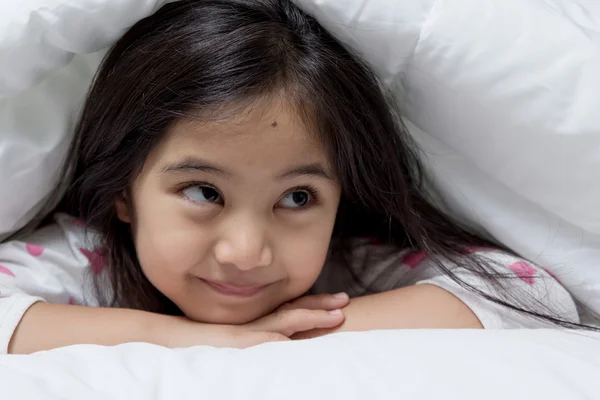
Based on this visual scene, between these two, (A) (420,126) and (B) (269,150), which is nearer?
(B) (269,150)

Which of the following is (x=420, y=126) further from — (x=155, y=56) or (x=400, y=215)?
(x=155, y=56)

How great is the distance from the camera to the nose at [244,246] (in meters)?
0.74

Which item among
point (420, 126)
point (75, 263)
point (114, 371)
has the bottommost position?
point (75, 263)

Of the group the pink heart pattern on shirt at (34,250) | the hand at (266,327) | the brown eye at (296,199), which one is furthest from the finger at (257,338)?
the pink heart pattern on shirt at (34,250)

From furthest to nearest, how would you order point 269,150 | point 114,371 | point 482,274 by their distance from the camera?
point 482,274, point 269,150, point 114,371

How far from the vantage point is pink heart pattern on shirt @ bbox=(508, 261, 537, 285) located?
836 millimetres

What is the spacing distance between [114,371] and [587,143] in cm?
52

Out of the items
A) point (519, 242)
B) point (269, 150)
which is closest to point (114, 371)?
point (269, 150)

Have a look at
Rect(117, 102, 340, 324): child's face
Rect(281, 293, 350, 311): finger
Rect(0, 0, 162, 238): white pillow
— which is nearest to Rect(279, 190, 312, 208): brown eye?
Rect(117, 102, 340, 324): child's face

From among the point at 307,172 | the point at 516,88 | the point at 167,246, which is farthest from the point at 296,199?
the point at 516,88

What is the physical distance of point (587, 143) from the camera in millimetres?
768

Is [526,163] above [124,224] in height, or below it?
above

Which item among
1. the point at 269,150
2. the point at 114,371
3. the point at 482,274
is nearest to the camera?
the point at 114,371

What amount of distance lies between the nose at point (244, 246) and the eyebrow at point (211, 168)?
55 mm
